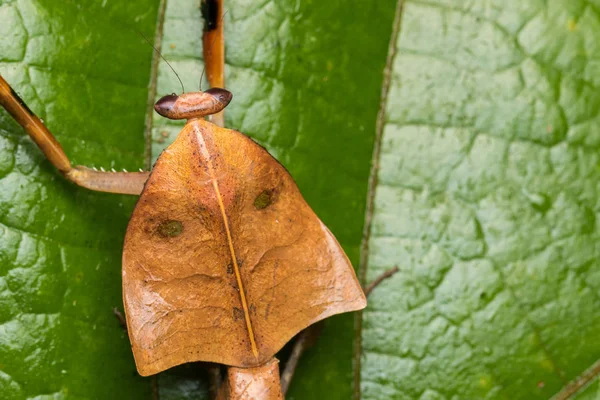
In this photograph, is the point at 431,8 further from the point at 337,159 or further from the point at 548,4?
the point at 337,159

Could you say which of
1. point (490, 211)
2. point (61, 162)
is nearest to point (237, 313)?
point (61, 162)

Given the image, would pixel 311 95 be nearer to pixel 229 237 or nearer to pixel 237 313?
pixel 229 237

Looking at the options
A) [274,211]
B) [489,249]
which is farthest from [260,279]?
[489,249]

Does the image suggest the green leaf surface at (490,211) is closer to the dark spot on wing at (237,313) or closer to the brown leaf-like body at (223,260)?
the brown leaf-like body at (223,260)

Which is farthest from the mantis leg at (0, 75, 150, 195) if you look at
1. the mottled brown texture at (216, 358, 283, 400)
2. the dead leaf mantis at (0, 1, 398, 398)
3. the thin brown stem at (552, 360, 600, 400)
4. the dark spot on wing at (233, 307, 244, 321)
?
the thin brown stem at (552, 360, 600, 400)

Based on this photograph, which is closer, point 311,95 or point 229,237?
point 229,237
